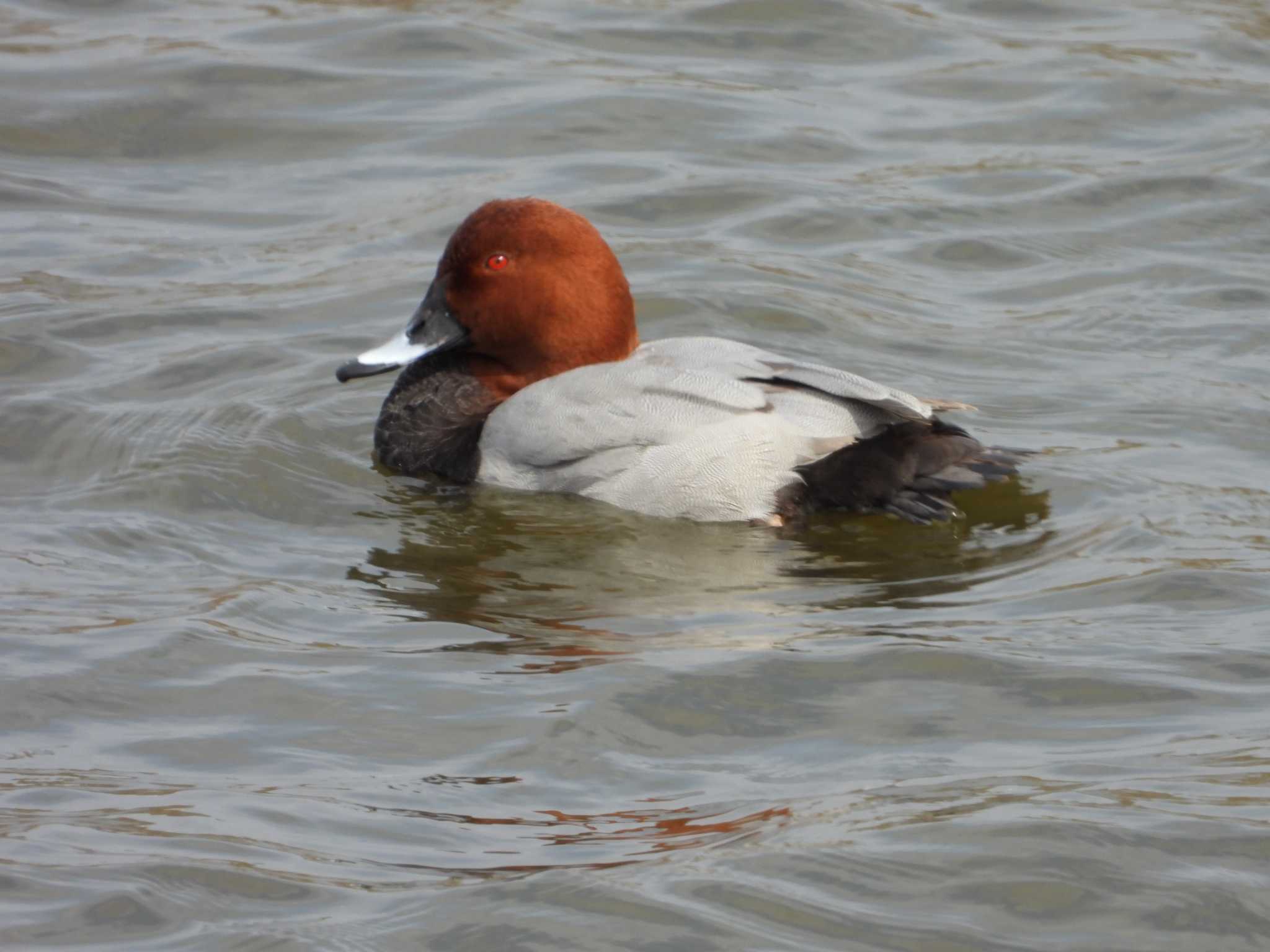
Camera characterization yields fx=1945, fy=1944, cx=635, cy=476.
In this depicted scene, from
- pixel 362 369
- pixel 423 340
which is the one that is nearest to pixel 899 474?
pixel 423 340

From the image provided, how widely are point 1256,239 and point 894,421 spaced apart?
11.3 ft

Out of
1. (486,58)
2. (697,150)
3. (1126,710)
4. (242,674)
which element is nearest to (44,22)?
(486,58)

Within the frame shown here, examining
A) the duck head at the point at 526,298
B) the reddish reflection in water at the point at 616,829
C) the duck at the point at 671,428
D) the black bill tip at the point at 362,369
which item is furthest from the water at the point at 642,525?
the duck head at the point at 526,298

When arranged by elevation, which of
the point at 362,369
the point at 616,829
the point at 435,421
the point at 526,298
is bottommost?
the point at 616,829

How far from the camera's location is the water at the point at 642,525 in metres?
3.55

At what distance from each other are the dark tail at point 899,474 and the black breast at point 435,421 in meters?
1.12

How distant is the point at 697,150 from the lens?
9.30 m

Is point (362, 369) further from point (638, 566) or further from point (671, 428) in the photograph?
point (638, 566)

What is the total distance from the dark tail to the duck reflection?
10cm

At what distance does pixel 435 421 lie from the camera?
6184 mm

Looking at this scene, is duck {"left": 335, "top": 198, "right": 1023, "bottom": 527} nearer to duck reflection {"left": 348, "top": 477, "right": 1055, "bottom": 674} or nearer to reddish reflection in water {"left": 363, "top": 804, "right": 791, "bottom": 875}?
Answer: duck reflection {"left": 348, "top": 477, "right": 1055, "bottom": 674}

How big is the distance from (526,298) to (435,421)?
488 millimetres

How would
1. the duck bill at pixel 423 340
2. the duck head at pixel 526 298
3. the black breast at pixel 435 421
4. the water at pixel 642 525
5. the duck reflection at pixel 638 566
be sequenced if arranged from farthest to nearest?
the duck bill at pixel 423 340 → the duck head at pixel 526 298 → the black breast at pixel 435 421 → the duck reflection at pixel 638 566 → the water at pixel 642 525

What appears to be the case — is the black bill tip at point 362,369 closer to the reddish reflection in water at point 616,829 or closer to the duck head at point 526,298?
the duck head at point 526,298
